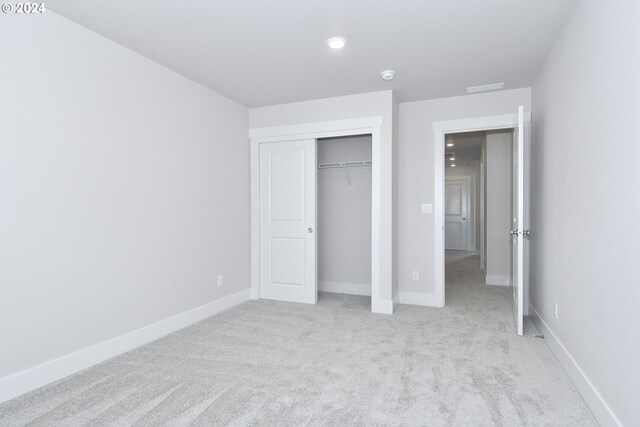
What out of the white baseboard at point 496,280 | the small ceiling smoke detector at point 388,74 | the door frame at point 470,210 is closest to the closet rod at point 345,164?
the small ceiling smoke detector at point 388,74

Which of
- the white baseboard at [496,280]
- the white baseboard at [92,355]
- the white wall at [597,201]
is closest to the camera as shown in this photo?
the white wall at [597,201]

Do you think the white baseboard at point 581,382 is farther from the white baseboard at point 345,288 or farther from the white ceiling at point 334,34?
the white ceiling at point 334,34

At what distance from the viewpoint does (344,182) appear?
498 cm

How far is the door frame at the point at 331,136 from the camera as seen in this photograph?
396 centimetres

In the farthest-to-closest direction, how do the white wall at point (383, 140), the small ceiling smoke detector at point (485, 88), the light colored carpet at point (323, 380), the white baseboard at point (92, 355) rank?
1. the white wall at point (383, 140)
2. the small ceiling smoke detector at point (485, 88)
3. the white baseboard at point (92, 355)
4. the light colored carpet at point (323, 380)

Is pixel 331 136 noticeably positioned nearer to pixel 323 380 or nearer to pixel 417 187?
pixel 417 187

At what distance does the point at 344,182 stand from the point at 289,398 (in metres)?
3.24

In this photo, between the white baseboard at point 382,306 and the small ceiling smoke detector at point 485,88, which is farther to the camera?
the white baseboard at point 382,306

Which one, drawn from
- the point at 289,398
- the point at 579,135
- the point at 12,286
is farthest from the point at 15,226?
the point at 579,135

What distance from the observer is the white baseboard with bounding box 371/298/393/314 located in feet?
12.8

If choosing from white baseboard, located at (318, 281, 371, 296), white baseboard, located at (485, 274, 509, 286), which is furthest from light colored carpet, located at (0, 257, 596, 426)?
white baseboard, located at (485, 274, 509, 286)

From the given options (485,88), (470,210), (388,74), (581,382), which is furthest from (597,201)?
(470,210)

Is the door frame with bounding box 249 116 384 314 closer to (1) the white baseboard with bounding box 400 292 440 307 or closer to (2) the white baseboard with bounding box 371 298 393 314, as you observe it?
(2) the white baseboard with bounding box 371 298 393 314

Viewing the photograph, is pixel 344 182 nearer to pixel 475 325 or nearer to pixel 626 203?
pixel 475 325
